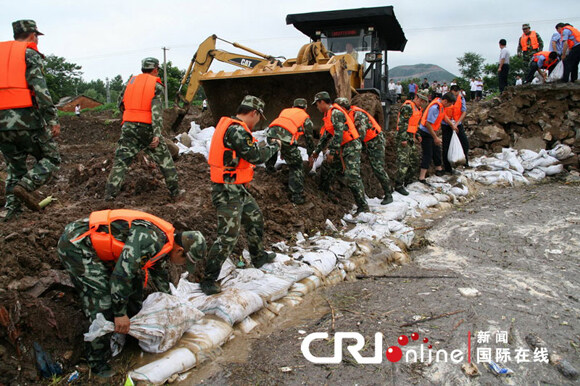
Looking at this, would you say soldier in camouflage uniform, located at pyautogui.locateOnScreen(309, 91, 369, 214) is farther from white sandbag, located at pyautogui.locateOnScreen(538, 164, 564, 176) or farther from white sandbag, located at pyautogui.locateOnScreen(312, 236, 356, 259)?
white sandbag, located at pyautogui.locateOnScreen(538, 164, 564, 176)

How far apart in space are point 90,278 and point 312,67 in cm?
498

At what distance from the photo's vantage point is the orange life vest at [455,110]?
26.5 feet

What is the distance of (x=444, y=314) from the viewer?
10.9 feet

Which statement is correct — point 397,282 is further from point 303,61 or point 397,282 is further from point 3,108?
point 303,61

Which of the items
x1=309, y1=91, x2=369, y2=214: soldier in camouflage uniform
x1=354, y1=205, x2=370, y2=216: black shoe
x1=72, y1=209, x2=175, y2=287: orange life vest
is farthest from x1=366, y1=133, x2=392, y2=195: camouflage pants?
x1=72, y1=209, x2=175, y2=287: orange life vest

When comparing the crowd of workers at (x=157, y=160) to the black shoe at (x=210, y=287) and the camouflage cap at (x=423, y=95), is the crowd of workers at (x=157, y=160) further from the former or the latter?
the camouflage cap at (x=423, y=95)

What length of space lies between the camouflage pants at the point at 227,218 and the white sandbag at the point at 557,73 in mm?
8242

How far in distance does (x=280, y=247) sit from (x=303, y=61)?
4.12 meters

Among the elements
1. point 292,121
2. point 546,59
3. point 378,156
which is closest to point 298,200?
point 292,121

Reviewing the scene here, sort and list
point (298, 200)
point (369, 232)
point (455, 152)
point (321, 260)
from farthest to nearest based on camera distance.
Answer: point (455, 152) < point (298, 200) < point (369, 232) < point (321, 260)

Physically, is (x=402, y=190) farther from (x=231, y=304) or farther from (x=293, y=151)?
(x=231, y=304)

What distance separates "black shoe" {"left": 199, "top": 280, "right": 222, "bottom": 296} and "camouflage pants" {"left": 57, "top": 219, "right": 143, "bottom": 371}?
879mm

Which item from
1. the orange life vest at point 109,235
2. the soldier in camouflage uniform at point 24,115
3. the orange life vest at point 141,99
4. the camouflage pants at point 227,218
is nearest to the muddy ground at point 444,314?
the camouflage pants at point 227,218

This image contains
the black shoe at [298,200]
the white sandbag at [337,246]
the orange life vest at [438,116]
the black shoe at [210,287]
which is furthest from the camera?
the orange life vest at [438,116]
